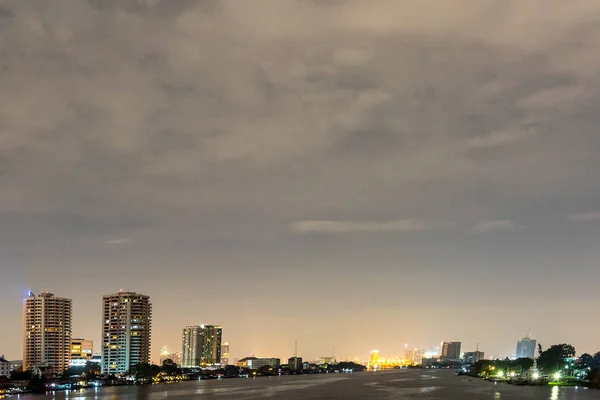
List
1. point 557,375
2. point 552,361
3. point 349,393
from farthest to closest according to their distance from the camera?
point 557,375, point 552,361, point 349,393

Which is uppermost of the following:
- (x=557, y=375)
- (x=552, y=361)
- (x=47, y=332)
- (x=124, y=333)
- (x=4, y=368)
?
(x=552, y=361)

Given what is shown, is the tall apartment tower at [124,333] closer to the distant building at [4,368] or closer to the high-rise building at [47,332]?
the high-rise building at [47,332]

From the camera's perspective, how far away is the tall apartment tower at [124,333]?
7377 inches

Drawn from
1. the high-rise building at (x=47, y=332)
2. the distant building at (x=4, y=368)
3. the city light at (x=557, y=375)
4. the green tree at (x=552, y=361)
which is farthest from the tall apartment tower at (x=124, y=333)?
the city light at (x=557, y=375)

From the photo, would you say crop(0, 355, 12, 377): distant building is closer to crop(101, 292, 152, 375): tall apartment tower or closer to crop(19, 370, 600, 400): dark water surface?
crop(101, 292, 152, 375): tall apartment tower

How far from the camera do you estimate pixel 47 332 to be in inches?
7101

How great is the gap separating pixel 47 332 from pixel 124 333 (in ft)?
76.9

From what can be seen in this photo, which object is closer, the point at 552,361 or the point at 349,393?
the point at 349,393

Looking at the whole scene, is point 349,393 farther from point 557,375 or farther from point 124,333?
point 124,333

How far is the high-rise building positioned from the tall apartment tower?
12.1 m

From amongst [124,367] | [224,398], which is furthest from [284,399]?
[124,367]

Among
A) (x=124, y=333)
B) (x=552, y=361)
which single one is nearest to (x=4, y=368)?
(x=124, y=333)

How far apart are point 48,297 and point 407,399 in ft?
452

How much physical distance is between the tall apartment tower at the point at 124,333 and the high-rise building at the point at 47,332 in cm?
1212
